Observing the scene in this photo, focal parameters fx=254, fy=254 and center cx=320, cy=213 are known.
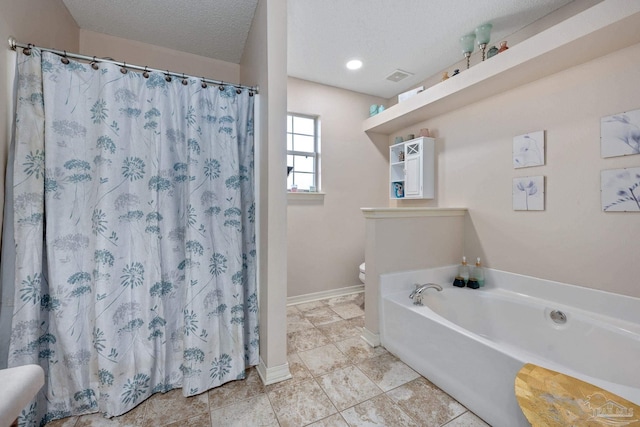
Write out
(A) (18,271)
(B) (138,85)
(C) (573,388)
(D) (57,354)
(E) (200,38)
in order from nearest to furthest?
(C) (573,388) → (A) (18,271) → (D) (57,354) → (B) (138,85) → (E) (200,38)

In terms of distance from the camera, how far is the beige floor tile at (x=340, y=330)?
215 centimetres

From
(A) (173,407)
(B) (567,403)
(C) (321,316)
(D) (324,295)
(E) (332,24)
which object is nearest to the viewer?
(B) (567,403)

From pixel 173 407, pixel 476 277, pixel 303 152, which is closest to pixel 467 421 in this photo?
pixel 476 277

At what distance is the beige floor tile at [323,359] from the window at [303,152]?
5.58 feet

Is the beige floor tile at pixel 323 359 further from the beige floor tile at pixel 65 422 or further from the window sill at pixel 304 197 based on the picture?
the window sill at pixel 304 197

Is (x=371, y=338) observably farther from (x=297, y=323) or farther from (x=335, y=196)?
(x=335, y=196)

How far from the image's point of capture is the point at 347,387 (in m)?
1.55

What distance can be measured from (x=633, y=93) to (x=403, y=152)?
1.81 meters

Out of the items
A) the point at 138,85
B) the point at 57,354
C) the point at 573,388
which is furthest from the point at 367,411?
the point at 138,85

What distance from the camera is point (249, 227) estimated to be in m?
1.73

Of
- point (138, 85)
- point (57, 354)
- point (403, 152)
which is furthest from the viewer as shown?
point (403, 152)

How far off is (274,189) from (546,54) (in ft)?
6.34

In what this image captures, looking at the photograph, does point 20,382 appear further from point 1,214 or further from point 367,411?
point 367,411

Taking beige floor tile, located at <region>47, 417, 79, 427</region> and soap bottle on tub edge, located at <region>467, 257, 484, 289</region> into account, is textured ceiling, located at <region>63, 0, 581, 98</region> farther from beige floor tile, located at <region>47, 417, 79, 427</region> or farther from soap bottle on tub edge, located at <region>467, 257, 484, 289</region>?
beige floor tile, located at <region>47, 417, 79, 427</region>
